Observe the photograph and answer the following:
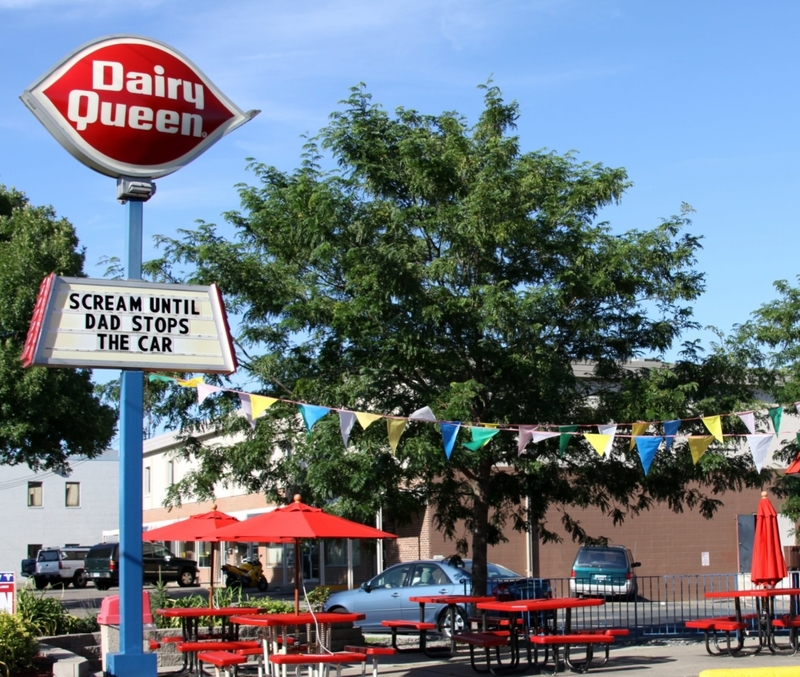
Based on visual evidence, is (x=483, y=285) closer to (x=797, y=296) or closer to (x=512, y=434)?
(x=512, y=434)

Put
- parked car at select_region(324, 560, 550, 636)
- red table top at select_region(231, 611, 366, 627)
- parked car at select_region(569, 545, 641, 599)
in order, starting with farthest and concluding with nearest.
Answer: parked car at select_region(569, 545, 641, 599)
parked car at select_region(324, 560, 550, 636)
red table top at select_region(231, 611, 366, 627)

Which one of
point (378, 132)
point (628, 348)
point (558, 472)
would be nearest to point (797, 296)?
point (628, 348)

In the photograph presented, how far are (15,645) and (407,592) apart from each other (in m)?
9.19

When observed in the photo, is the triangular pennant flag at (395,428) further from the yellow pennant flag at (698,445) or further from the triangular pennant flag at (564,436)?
the yellow pennant flag at (698,445)

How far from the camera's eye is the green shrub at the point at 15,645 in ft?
36.1

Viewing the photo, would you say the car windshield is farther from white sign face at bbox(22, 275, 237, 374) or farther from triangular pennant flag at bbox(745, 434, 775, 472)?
white sign face at bbox(22, 275, 237, 374)

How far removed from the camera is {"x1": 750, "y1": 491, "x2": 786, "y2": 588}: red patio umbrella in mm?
15445

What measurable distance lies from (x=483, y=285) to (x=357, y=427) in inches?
109

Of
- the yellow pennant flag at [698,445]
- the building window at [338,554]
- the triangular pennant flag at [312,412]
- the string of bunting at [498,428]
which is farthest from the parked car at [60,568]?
the yellow pennant flag at [698,445]

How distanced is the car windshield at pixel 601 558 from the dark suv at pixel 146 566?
17.6 meters

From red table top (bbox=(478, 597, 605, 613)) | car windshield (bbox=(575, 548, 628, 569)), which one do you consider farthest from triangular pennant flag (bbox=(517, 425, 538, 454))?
car windshield (bbox=(575, 548, 628, 569))

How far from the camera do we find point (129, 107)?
9.83m

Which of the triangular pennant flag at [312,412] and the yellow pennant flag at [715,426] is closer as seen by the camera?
the triangular pennant flag at [312,412]

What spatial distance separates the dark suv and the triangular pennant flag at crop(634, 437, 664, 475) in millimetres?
29268
